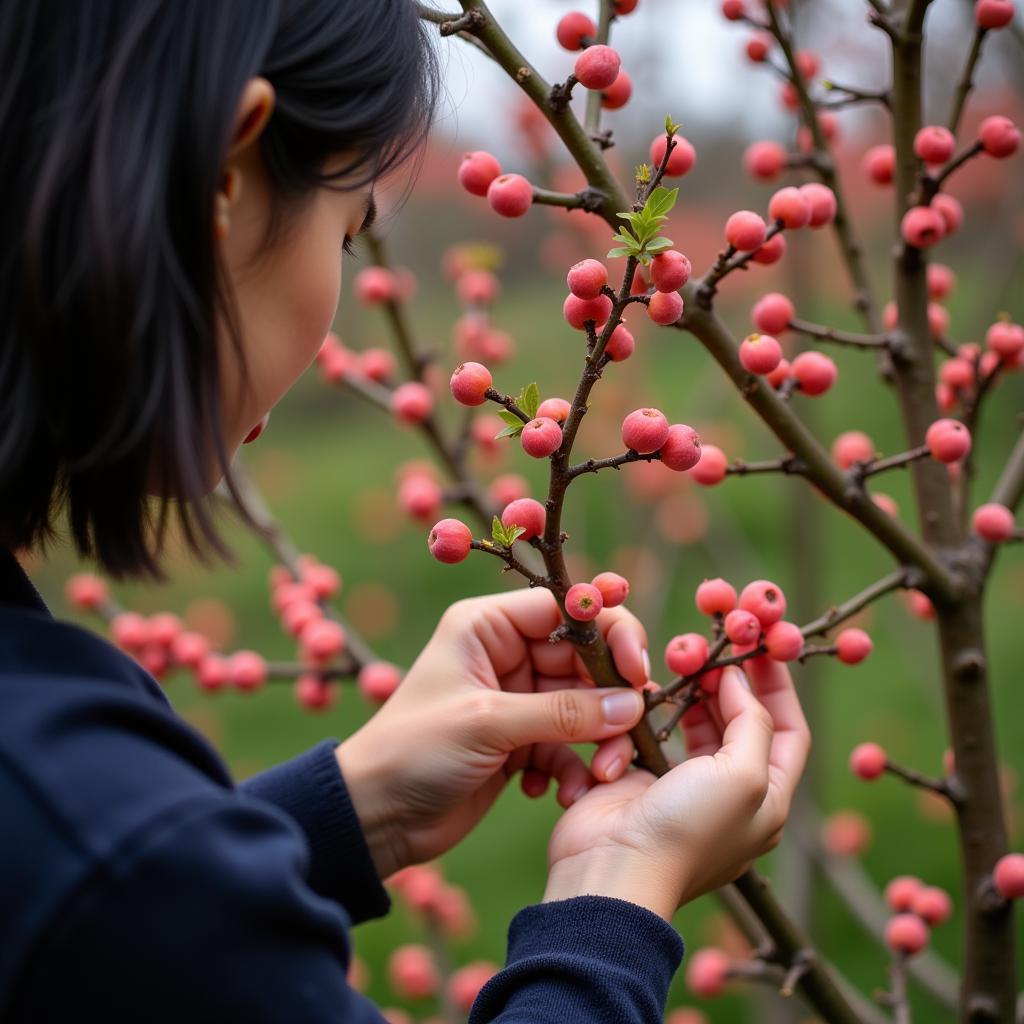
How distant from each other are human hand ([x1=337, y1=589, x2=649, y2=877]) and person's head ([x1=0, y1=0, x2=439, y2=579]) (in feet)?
1.23

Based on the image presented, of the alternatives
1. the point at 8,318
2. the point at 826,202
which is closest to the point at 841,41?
the point at 826,202

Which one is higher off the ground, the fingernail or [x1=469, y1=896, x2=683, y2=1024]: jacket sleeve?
the fingernail

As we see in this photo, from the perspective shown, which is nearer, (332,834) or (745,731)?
(745,731)

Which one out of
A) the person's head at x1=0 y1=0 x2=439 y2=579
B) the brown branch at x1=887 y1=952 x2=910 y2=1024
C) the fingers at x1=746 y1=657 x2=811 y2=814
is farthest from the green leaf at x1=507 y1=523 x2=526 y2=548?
the brown branch at x1=887 y1=952 x2=910 y2=1024

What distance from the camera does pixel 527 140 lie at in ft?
7.04

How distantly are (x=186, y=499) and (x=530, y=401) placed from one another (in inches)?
10.2

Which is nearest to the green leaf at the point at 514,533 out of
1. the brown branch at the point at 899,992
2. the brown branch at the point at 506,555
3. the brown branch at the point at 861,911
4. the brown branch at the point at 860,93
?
the brown branch at the point at 506,555

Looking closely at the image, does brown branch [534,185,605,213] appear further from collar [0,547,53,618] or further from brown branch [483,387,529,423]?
collar [0,547,53,618]

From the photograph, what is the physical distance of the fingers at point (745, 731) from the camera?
992 mm

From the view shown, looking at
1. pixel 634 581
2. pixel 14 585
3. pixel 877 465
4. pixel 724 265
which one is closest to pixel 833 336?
Result: pixel 877 465

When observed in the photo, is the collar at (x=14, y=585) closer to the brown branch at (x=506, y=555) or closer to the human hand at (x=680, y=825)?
the brown branch at (x=506, y=555)

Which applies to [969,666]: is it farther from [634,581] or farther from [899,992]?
[634,581]

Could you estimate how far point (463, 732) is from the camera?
1139mm

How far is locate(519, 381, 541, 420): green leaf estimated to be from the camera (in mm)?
812
